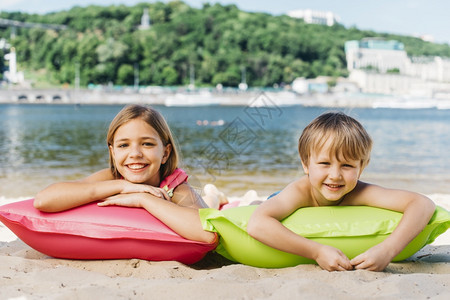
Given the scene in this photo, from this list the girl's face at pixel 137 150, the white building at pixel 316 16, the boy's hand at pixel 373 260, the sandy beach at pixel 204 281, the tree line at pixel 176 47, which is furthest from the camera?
the white building at pixel 316 16

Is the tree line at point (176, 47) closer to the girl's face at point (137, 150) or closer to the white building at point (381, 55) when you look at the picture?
the white building at point (381, 55)

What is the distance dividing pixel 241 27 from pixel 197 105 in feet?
109

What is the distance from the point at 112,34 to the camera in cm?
9744

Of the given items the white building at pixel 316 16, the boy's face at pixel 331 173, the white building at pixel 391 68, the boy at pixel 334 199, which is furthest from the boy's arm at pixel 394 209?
the white building at pixel 316 16

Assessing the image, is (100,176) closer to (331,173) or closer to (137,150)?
(137,150)

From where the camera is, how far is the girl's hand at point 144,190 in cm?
305

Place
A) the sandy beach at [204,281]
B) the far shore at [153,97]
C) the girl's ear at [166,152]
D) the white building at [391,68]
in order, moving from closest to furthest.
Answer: the sandy beach at [204,281] → the girl's ear at [166,152] → the far shore at [153,97] → the white building at [391,68]

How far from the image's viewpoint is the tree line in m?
87.3

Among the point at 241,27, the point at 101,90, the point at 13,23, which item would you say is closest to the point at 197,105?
the point at 101,90

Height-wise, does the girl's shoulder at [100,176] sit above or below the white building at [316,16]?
below

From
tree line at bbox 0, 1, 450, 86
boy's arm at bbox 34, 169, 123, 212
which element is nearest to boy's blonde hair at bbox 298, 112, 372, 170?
boy's arm at bbox 34, 169, 123, 212

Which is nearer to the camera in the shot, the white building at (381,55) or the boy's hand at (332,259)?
the boy's hand at (332,259)

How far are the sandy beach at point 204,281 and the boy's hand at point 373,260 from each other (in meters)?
0.05

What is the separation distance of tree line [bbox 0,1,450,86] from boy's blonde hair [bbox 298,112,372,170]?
8439cm
